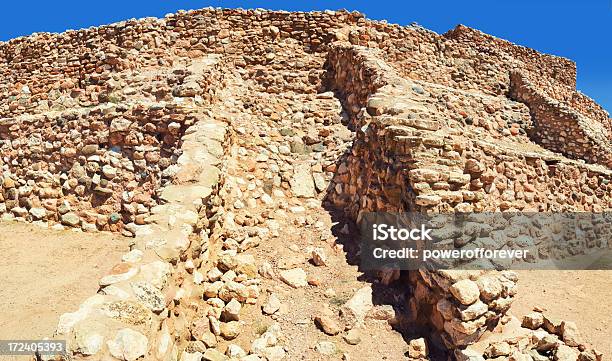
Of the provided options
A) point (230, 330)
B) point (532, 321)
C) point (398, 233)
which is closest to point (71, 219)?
point (230, 330)

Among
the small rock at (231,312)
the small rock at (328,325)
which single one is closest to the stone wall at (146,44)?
the small rock at (231,312)

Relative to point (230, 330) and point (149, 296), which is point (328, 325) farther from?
point (149, 296)

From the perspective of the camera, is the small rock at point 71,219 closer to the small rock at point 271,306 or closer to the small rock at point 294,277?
the small rock at point 294,277

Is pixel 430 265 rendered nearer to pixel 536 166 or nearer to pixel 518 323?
pixel 518 323

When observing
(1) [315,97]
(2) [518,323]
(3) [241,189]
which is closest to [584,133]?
(1) [315,97]

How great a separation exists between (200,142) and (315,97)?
14.6 ft

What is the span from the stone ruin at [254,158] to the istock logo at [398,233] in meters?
0.28

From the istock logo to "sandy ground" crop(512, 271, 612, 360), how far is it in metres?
1.62

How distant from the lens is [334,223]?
6.51 metres

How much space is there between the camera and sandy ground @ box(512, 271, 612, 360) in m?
5.09

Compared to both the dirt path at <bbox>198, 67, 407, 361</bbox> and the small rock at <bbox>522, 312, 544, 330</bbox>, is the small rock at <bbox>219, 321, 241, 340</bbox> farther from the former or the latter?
the small rock at <bbox>522, 312, 544, 330</bbox>

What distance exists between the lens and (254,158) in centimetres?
728

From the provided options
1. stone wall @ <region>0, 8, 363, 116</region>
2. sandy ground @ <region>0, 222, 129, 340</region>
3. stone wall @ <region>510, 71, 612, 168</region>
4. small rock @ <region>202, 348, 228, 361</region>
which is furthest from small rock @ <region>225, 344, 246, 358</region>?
stone wall @ <region>510, 71, 612, 168</region>

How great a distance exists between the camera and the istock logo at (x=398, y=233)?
189 inches
